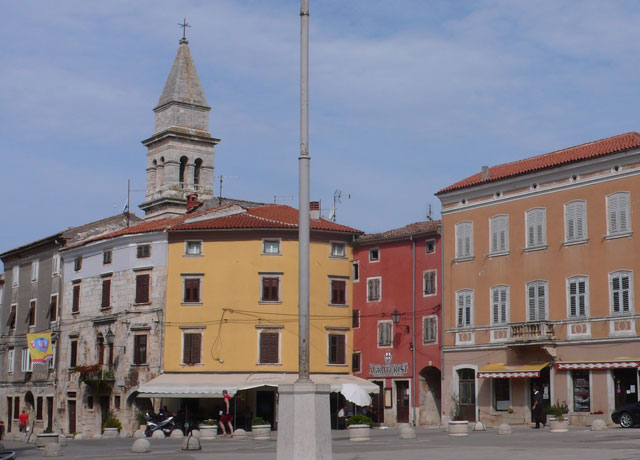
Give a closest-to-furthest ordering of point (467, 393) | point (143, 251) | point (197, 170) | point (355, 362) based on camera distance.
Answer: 1. point (467, 393)
2. point (143, 251)
3. point (355, 362)
4. point (197, 170)

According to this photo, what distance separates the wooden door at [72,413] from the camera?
66.1m

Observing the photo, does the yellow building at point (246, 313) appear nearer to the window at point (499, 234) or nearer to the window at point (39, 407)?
the window at point (499, 234)

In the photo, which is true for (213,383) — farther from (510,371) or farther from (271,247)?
(510,371)

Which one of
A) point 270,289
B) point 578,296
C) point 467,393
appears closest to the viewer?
point 578,296

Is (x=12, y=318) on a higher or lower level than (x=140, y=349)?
higher

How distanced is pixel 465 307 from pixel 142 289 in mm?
20864

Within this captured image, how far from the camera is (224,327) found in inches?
2354

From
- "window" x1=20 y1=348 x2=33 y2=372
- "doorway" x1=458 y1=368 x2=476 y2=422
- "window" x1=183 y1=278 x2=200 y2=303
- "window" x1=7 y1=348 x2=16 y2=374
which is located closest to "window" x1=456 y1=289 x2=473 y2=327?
"doorway" x1=458 y1=368 x2=476 y2=422

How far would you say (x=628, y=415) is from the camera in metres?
40.7

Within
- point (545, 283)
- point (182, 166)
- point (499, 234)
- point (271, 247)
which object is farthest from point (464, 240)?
point (182, 166)

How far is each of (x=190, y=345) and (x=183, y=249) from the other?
19.6 ft

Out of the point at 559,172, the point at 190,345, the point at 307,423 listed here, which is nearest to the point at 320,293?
the point at 190,345

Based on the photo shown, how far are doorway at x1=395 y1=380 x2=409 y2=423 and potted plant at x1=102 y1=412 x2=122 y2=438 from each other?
54.5 feet

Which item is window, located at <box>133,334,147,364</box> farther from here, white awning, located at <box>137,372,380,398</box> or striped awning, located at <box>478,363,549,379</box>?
striped awning, located at <box>478,363,549,379</box>
